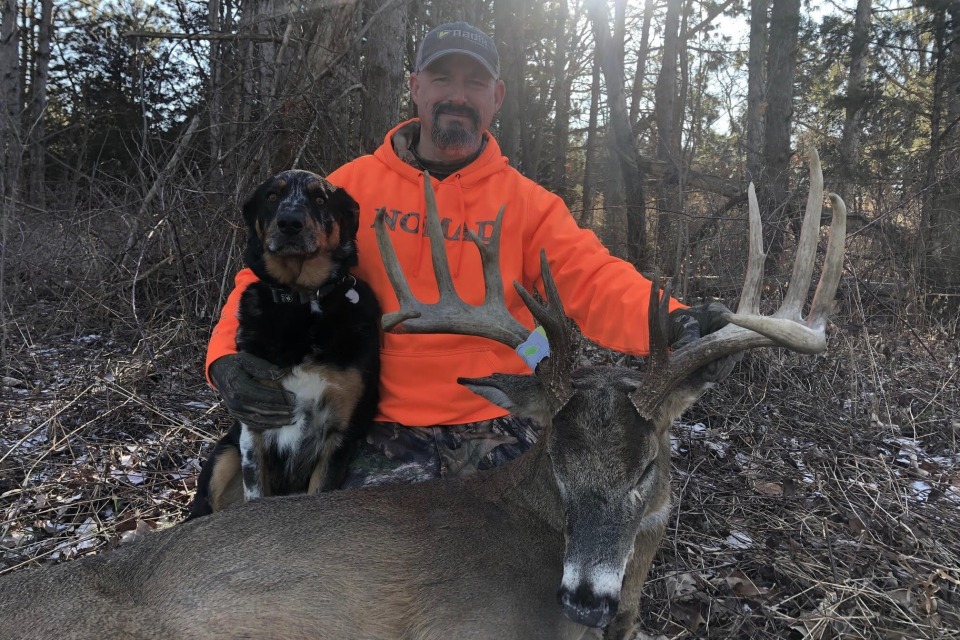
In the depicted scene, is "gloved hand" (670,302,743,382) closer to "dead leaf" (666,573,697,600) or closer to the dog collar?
"dead leaf" (666,573,697,600)

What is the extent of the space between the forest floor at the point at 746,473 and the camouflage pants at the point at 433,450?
975 mm

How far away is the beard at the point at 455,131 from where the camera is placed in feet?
13.2

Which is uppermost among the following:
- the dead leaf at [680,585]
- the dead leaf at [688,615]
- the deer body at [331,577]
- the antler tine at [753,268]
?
the antler tine at [753,268]

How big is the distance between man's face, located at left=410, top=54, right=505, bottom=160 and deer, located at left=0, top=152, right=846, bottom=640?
1848 millimetres

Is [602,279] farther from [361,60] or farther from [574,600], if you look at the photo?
[361,60]

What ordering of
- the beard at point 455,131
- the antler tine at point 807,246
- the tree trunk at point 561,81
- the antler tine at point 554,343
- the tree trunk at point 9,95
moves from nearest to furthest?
the antler tine at point 807,246
the antler tine at point 554,343
the beard at point 455,131
the tree trunk at point 9,95
the tree trunk at point 561,81

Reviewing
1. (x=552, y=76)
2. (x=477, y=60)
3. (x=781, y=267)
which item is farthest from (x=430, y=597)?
(x=552, y=76)

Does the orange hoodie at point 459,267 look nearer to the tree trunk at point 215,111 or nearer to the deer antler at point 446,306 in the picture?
the deer antler at point 446,306

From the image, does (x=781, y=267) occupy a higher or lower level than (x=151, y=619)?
higher

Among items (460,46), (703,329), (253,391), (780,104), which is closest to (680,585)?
(703,329)

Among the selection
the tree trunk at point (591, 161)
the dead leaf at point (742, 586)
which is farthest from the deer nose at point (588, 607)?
the tree trunk at point (591, 161)

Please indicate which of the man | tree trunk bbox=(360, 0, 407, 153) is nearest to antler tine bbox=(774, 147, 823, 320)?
the man

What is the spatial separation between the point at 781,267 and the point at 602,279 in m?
3.83

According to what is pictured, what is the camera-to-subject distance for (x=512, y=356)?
3781 millimetres
